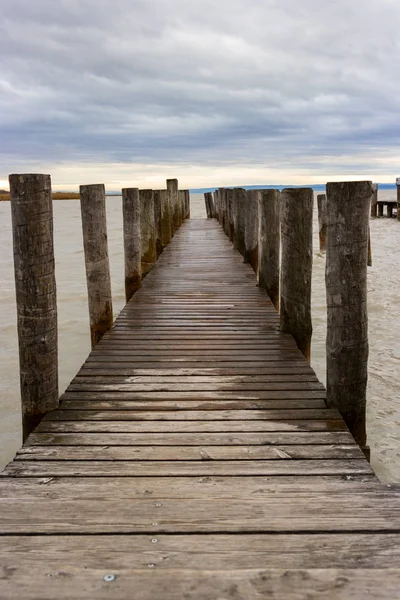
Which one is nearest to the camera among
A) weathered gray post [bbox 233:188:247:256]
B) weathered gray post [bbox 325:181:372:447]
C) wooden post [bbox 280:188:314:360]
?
weathered gray post [bbox 325:181:372:447]

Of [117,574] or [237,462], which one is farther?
[237,462]

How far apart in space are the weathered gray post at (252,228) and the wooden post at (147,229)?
1.52 m

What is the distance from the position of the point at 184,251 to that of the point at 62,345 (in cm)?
480

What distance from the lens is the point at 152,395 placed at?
345 cm

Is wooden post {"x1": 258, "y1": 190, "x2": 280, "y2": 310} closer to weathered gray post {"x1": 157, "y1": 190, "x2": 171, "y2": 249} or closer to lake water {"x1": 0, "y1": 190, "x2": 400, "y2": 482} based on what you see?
lake water {"x1": 0, "y1": 190, "x2": 400, "y2": 482}

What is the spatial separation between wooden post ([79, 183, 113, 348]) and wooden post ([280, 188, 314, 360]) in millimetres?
1716

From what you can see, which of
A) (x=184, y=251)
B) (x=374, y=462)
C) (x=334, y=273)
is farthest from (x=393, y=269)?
(x=334, y=273)

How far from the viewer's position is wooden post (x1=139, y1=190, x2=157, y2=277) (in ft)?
26.3

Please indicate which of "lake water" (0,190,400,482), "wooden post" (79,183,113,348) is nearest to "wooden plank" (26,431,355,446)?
"lake water" (0,190,400,482)

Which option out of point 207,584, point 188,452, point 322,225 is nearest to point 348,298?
point 188,452

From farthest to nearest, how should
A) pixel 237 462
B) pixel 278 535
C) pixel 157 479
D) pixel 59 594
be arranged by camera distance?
pixel 237 462, pixel 157 479, pixel 278 535, pixel 59 594

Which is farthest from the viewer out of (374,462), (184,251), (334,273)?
(184,251)

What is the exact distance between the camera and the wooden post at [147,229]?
801cm

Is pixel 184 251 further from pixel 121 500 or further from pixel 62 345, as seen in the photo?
pixel 121 500
